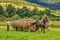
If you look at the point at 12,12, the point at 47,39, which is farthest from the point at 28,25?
the point at 12,12

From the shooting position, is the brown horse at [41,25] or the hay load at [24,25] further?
the hay load at [24,25]

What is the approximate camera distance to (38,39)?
28281mm

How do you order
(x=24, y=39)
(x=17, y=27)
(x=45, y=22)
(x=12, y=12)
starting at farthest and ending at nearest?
(x=12, y=12) → (x=17, y=27) → (x=45, y=22) → (x=24, y=39)

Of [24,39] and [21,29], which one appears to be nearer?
[24,39]

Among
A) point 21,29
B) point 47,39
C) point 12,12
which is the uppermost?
point 47,39

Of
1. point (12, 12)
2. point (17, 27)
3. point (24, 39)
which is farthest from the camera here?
point (12, 12)

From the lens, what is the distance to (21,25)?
4138cm

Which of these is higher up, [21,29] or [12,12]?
[21,29]

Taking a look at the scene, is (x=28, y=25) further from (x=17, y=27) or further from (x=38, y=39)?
(x=38, y=39)

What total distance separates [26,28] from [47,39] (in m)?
12.3

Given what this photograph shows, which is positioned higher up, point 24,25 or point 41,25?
point 41,25

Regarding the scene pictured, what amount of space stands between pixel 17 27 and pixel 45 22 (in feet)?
17.5

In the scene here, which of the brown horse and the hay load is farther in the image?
the hay load

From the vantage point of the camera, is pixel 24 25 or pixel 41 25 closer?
pixel 41 25
